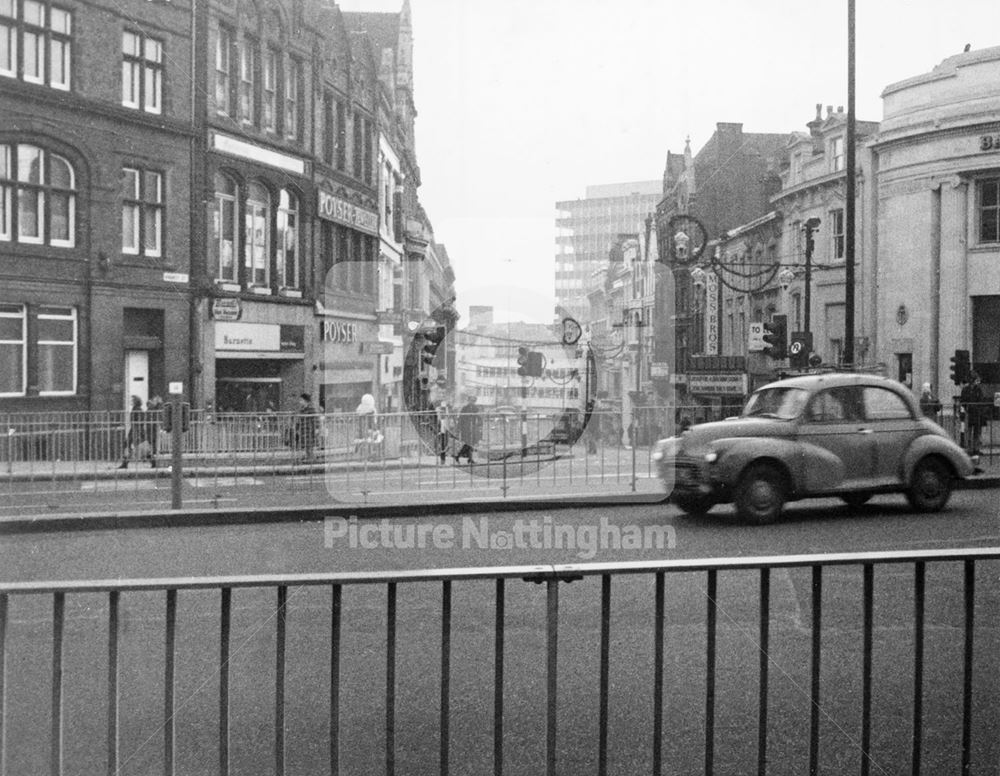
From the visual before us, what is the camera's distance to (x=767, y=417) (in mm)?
4477

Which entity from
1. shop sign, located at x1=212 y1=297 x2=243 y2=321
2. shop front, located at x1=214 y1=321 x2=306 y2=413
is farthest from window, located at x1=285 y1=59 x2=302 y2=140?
shop front, located at x1=214 y1=321 x2=306 y2=413

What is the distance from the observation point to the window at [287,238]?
15.0ft

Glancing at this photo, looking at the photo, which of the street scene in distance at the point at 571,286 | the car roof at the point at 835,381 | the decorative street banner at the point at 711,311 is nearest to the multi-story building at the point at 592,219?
the street scene in distance at the point at 571,286

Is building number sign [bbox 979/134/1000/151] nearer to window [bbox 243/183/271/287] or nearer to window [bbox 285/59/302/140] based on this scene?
window [bbox 285/59/302/140]

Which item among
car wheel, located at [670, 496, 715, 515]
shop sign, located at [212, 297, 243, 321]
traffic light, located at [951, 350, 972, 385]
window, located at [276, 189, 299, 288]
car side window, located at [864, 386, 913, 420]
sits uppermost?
window, located at [276, 189, 299, 288]

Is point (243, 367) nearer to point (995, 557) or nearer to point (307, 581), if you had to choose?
point (307, 581)

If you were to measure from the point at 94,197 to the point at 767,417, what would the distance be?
312 centimetres

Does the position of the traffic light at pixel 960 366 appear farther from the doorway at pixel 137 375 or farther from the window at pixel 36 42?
the window at pixel 36 42

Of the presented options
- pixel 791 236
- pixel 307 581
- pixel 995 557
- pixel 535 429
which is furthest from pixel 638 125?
pixel 307 581

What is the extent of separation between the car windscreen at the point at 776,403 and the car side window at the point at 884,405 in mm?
276

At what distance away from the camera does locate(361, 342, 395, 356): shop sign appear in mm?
4969
